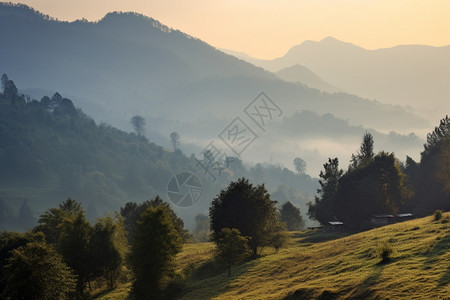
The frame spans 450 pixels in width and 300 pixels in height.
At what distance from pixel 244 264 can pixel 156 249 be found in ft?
62.8

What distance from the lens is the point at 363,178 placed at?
400 ft

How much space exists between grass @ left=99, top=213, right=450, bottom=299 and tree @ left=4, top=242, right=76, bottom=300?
18.7 meters

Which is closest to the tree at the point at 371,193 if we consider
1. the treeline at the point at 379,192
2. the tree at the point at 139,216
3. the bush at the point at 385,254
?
the treeline at the point at 379,192

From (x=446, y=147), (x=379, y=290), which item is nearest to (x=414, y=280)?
(x=379, y=290)

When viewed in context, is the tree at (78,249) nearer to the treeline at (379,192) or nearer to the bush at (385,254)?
the bush at (385,254)

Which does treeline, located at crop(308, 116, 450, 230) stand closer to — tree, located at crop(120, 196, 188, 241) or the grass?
the grass

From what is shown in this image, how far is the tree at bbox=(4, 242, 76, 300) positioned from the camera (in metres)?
59.6

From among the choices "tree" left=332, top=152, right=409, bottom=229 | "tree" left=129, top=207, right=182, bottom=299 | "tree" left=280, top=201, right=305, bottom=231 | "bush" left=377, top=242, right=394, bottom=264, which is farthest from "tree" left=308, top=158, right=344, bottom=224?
"bush" left=377, top=242, right=394, bottom=264

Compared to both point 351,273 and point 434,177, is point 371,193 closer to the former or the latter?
point 434,177

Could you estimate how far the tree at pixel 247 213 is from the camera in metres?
89.4

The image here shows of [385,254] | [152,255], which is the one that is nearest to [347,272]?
[385,254]

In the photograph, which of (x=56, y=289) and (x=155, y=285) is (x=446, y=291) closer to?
(x=155, y=285)

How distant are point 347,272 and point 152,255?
31.1 meters

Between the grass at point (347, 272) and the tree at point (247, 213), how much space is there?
4.56 metres
